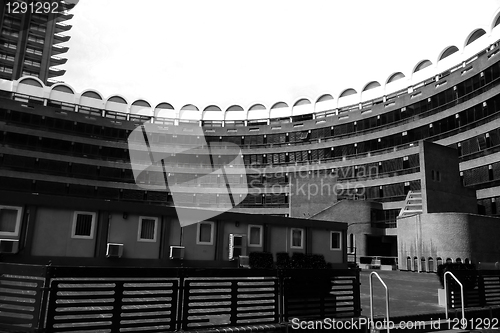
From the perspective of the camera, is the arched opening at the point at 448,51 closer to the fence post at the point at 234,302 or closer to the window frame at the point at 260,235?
the window frame at the point at 260,235

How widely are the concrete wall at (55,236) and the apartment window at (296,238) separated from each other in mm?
11943

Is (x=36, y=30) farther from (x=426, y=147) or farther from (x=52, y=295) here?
(x=52, y=295)

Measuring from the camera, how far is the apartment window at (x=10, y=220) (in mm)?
17406

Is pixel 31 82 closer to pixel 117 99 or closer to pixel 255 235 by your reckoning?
pixel 117 99

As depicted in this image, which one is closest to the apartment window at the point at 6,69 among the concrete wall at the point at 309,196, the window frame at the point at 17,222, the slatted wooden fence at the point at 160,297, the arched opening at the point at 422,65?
the concrete wall at the point at 309,196

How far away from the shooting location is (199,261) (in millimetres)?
22234

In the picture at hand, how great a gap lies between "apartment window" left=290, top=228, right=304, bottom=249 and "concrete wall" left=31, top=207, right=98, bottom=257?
11.9 meters

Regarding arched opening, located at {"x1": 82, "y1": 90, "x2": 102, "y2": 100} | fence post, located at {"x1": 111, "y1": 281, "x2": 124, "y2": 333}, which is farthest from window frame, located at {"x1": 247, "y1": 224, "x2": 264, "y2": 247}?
arched opening, located at {"x1": 82, "y1": 90, "x2": 102, "y2": 100}

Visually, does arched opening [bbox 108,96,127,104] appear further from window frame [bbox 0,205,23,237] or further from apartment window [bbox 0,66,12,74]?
window frame [bbox 0,205,23,237]

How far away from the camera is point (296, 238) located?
25234mm

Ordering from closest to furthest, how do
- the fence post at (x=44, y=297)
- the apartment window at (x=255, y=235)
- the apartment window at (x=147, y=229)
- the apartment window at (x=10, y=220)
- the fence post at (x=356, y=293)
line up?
the fence post at (x=44, y=297) < the fence post at (x=356, y=293) < the apartment window at (x=10, y=220) < the apartment window at (x=147, y=229) < the apartment window at (x=255, y=235)

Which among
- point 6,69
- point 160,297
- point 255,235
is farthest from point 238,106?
point 160,297

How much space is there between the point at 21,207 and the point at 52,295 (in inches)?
516

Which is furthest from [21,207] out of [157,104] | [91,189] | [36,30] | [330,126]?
[36,30]
